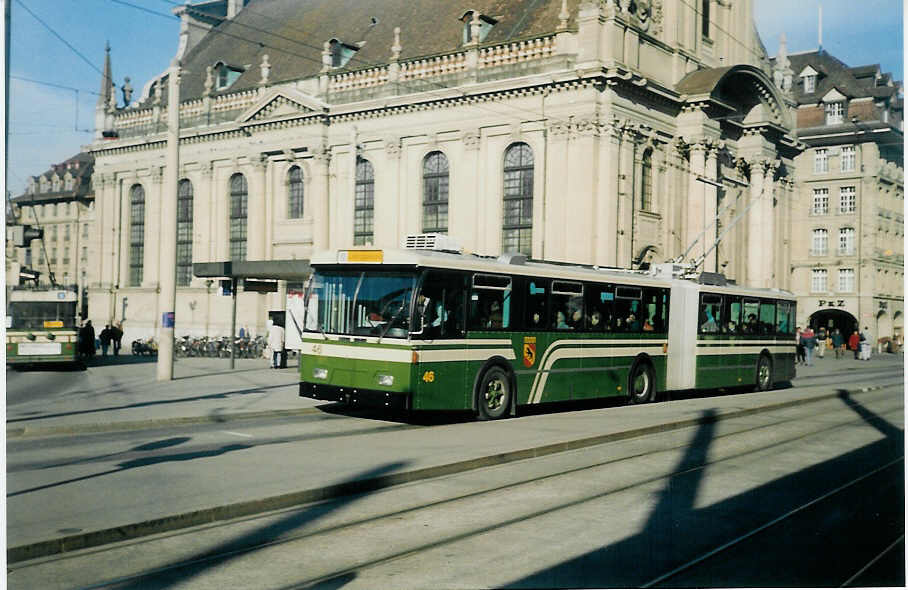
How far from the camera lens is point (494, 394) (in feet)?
59.5

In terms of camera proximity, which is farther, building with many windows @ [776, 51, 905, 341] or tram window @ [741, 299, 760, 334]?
tram window @ [741, 299, 760, 334]

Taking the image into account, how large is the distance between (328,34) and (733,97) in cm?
2015

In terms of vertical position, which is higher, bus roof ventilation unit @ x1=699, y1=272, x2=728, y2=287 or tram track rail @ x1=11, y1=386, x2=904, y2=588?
bus roof ventilation unit @ x1=699, y1=272, x2=728, y2=287

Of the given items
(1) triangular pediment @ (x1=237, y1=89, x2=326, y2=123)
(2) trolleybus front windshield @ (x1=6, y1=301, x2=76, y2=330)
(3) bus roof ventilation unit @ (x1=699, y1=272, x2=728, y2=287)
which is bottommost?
(2) trolleybus front windshield @ (x1=6, y1=301, x2=76, y2=330)

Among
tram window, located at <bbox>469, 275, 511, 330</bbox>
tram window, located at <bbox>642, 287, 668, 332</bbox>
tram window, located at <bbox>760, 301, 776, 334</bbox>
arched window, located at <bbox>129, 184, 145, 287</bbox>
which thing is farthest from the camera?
arched window, located at <bbox>129, 184, 145, 287</bbox>

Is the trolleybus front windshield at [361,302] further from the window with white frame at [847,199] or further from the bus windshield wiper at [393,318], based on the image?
the window with white frame at [847,199]

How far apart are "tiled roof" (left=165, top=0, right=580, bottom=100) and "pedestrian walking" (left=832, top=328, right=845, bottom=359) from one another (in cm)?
1669

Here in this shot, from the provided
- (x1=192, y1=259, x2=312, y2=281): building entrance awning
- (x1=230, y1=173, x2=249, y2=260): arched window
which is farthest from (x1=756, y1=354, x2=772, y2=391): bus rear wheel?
(x1=230, y1=173, x2=249, y2=260): arched window

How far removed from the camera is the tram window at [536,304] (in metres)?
18.8

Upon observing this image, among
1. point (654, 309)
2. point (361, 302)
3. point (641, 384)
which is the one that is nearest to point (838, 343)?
point (654, 309)

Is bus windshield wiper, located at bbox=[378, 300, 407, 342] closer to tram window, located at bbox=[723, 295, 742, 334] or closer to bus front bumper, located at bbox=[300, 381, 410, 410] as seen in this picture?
bus front bumper, located at bbox=[300, 381, 410, 410]

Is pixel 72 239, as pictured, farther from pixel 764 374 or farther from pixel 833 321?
pixel 764 374

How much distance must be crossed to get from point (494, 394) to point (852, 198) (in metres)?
12.7

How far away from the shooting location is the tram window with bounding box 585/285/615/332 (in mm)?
20375
